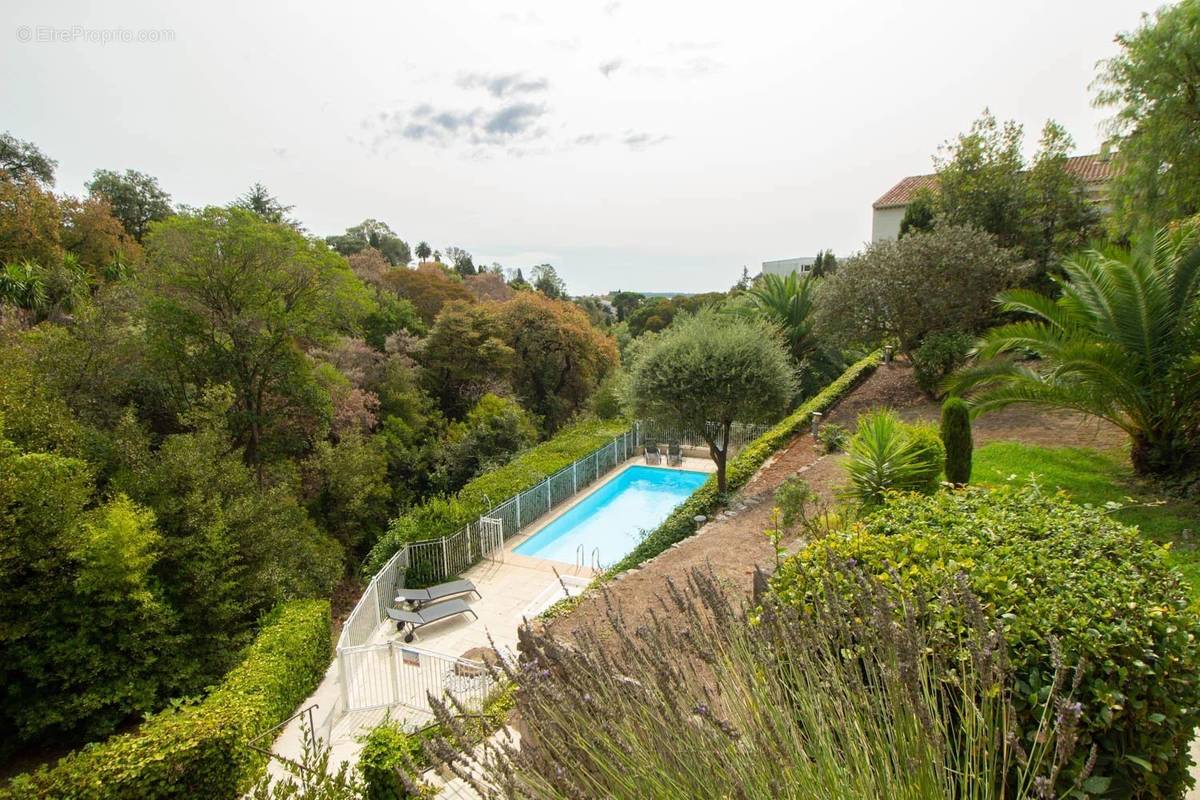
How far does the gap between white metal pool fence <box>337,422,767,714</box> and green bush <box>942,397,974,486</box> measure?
5370mm

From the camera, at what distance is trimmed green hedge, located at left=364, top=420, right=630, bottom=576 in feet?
34.9

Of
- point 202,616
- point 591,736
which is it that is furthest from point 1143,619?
point 202,616

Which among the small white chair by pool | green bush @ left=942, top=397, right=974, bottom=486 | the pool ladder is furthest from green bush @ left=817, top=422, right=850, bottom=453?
the small white chair by pool

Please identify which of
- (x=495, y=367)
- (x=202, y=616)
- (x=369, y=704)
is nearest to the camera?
(x=369, y=704)

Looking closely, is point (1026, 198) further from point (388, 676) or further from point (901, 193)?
point (388, 676)

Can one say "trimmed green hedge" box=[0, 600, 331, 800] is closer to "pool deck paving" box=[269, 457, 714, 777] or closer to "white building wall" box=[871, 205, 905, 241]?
"pool deck paving" box=[269, 457, 714, 777]

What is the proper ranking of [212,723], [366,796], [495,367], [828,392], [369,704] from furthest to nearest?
[495,367] < [828,392] < [369,704] < [212,723] < [366,796]

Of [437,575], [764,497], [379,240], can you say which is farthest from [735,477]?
[379,240]

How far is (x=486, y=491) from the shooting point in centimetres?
1263

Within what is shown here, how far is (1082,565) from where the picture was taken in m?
2.85

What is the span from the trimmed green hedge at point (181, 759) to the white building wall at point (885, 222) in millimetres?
27416

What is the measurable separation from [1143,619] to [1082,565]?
45 centimetres

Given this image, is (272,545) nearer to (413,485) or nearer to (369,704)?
(369,704)

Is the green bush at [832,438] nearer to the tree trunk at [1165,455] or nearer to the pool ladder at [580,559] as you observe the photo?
the tree trunk at [1165,455]
